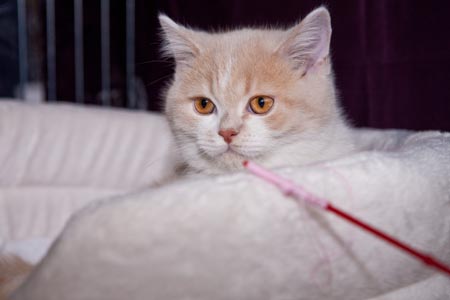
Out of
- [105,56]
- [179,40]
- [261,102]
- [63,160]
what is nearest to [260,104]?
[261,102]

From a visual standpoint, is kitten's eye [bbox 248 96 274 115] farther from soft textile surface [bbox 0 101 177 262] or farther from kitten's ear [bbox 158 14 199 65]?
soft textile surface [bbox 0 101 177 262]

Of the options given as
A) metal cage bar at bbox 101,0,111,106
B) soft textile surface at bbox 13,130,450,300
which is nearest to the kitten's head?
soft textile surface at bbox 13,130,450,300

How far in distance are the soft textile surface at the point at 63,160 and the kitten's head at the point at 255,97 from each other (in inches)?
22.8

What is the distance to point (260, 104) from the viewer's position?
3.69 feet

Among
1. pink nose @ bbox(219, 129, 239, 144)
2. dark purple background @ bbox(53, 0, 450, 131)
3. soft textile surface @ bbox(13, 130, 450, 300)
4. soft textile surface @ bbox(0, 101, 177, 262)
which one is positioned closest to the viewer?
soft textile surface @ bbox(13, 130, 450, 300)

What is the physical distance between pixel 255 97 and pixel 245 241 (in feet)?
1.64

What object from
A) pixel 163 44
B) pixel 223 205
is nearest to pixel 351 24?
pixel 163 44

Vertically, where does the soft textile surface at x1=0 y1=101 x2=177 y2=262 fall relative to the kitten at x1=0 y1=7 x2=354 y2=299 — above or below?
below

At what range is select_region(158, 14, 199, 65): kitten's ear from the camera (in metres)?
1.25

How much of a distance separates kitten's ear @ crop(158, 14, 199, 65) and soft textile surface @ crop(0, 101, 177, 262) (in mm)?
533

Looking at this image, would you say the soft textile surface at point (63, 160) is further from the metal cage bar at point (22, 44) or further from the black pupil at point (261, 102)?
the metal cage bar at point (22, 44)

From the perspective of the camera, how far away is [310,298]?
79cm

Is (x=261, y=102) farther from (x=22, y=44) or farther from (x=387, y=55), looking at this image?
(x=22, y=44)

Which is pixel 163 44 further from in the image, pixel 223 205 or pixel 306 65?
pixel 223 205
